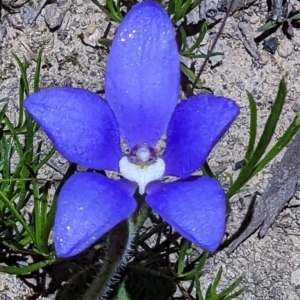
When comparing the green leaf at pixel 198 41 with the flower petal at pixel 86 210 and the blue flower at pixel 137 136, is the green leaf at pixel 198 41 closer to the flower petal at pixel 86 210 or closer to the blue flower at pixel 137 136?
the blue flower at pixel 137 136

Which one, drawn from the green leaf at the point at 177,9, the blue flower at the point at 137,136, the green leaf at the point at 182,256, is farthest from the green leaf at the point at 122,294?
the green leaf at the point at 177,9

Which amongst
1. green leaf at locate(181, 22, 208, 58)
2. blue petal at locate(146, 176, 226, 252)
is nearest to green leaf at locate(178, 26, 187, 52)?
green leaf at locate(181, 22, 208, 58)

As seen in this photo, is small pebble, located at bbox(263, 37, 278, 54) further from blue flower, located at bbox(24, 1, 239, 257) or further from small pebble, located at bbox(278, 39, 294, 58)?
Answer: blue flower, located at bbox(24, 1, 239, 257)

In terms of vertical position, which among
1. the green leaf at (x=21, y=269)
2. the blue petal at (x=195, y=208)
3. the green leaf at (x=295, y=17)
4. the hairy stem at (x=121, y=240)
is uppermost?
the green leaf at (x=295, y=17)

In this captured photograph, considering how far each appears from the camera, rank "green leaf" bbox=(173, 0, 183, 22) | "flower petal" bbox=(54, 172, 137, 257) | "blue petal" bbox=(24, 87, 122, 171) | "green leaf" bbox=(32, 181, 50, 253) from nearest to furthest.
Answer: "flower petal" bbox=(54, 172, 137, 257) < "blue petal" bbox=(24, 87, 122, 171) < "green leaf" bbox=(32, 181, 50, 253) < "green leaf" bbox=(173, 0, 183, 22)

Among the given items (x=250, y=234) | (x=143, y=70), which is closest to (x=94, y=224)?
(x=143, y=70)

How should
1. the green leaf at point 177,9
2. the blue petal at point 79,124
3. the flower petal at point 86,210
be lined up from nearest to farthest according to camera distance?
the flower petal at point 86,210, the blue petal at point 79,124, the green leaf at point 177,9

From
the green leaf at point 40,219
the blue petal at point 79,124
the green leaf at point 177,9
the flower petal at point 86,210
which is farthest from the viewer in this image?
the green leaf at point 177,9

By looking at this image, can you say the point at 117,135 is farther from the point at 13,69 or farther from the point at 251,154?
the point at 13,69
